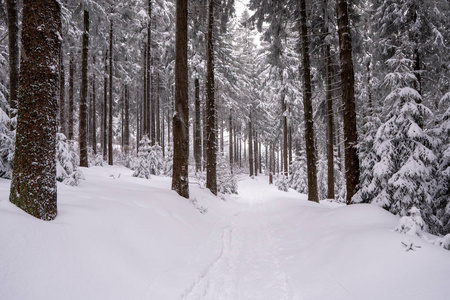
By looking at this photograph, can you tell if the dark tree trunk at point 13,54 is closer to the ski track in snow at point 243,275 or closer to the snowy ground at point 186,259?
the snowy ground at point 186,259

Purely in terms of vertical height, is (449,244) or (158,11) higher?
(158,11)

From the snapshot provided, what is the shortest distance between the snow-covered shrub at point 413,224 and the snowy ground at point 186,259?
0.16 m

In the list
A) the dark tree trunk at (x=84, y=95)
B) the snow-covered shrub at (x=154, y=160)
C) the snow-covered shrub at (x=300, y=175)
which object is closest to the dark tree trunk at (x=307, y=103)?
the snow-covered shrub at (x=154, y=160)

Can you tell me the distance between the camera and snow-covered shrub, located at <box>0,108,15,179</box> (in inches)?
199

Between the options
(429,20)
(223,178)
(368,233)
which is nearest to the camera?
(368,233)

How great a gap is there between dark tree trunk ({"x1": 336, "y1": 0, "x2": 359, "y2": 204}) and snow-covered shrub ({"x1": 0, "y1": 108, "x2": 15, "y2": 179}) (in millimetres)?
9125

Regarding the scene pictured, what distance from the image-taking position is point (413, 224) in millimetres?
3877

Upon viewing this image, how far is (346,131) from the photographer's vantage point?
832 cm

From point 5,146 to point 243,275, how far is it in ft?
18.0

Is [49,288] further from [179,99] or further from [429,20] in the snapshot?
[429,20]

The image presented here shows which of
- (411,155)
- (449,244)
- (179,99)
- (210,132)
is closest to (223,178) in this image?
(210,132)

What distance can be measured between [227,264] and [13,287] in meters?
3.39

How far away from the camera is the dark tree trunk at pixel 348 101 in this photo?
8.10 meters

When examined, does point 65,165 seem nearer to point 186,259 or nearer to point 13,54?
point 186,259
